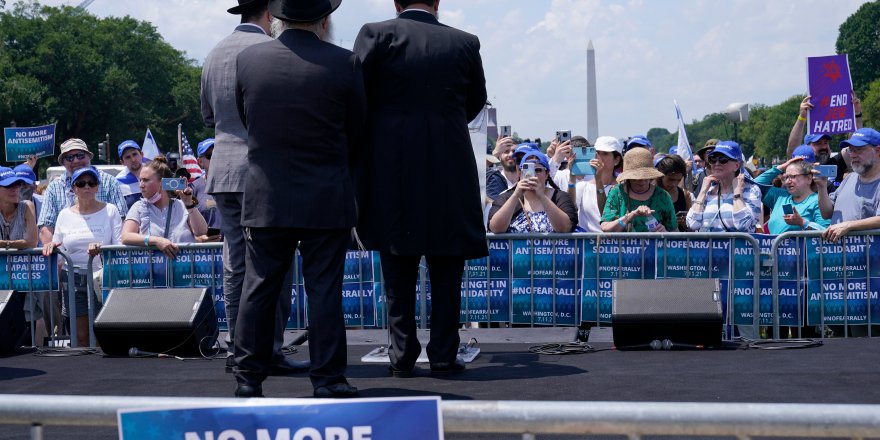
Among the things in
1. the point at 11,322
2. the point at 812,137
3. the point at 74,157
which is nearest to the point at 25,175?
the point at 74,157

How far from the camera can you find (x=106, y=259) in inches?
328

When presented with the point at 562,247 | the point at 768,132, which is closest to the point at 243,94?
the point at 562,247

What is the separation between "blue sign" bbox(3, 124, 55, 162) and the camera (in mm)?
16828

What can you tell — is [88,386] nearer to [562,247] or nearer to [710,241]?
[562,247]

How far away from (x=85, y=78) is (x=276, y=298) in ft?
231

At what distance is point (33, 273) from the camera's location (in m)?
8.37

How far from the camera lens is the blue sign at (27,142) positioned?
16.8 m

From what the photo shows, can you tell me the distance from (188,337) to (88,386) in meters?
1.21

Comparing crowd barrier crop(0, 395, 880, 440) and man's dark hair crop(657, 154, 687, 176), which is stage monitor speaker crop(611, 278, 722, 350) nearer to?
man's dark hair crop(657, 154, 687, 176)

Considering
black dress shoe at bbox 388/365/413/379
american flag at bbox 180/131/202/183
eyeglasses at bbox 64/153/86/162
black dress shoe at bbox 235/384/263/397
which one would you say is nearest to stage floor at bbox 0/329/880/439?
black dress shoe at bbox 388/365/413/379

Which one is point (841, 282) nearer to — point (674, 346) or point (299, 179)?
point (674, 346)

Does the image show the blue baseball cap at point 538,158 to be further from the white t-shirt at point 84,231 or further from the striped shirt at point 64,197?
the striped shirt at point 64,197

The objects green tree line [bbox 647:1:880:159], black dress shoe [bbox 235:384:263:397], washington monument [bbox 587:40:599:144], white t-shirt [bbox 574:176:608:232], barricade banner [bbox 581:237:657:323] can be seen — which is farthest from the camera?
green tree line [bbox 647:1:880:159]

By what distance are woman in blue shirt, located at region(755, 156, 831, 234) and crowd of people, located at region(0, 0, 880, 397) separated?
0.50 metres
